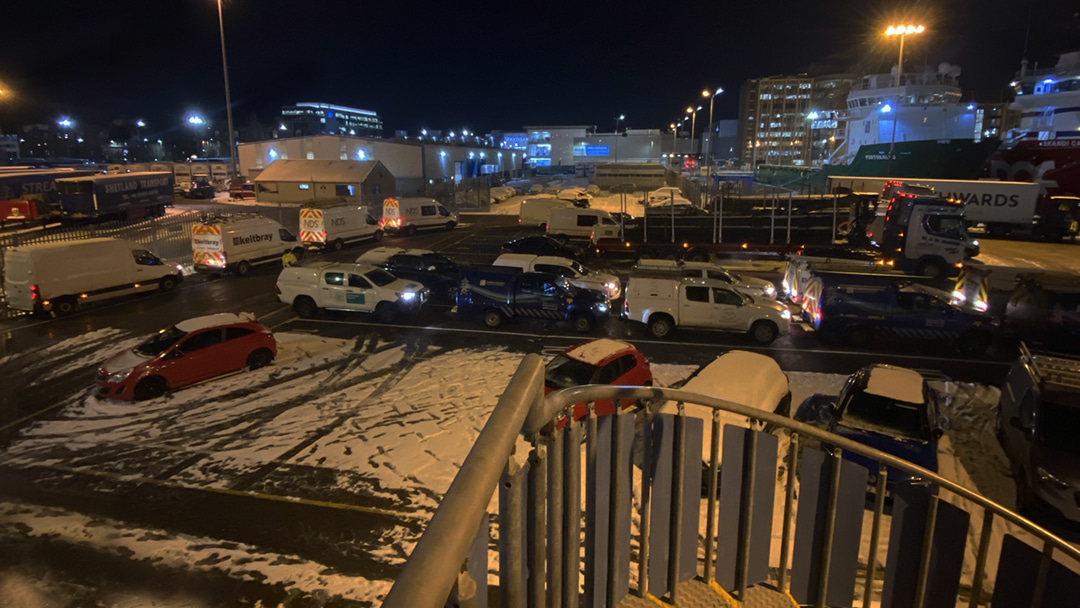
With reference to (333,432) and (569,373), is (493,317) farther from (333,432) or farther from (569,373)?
(333,432)

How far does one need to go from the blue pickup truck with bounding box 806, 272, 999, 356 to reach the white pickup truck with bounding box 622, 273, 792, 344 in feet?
3.74

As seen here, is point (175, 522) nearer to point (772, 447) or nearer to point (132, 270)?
point (772, 447)

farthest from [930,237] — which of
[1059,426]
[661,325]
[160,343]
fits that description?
[160,343]

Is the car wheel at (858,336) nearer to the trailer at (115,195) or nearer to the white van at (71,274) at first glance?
the white van at (71,274)

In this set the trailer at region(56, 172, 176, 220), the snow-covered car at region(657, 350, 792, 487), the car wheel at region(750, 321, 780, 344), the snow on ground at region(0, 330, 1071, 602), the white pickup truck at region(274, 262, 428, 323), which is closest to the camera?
the snow on ground at region(0, 330, 1071, 602)

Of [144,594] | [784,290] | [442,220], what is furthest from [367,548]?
[442,220]

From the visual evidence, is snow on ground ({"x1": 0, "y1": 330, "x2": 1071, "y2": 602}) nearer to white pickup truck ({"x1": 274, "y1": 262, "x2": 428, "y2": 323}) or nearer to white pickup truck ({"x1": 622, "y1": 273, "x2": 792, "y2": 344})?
white pickup truck ({"x1": 622, "y1": 273, "x2": 792, "y2": 344})

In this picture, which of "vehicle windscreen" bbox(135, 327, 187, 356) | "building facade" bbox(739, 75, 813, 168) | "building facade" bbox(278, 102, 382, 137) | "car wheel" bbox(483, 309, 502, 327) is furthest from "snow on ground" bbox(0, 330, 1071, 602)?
"building facade" bbox(278, 102, 382, 137)

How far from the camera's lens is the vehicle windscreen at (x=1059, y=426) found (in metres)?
7.88

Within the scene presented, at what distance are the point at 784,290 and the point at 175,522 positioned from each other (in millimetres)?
17216

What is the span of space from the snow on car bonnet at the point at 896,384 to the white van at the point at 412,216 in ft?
91.6

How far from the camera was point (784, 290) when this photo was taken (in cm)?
1934

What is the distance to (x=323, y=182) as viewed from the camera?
45719 millimetres

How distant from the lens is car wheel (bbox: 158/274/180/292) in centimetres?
2070
